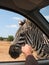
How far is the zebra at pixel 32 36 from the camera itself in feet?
6.61

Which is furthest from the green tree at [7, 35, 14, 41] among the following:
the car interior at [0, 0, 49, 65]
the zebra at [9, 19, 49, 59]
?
the car interior at [0, 0, 49, 65]

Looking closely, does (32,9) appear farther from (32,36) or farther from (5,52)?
(5,52)

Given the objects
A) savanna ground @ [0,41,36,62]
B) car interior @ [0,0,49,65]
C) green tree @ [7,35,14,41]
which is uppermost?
car interior @ [0,0,49,65]

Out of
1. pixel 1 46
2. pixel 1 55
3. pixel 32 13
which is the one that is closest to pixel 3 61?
pixel 1 55

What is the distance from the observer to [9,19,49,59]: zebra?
6.61ft

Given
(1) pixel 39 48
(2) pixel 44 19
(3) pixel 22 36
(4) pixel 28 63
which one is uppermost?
(2) pixel 44 19

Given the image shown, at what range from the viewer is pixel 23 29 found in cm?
205

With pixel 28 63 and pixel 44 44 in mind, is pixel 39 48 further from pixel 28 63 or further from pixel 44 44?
pixel 28 63

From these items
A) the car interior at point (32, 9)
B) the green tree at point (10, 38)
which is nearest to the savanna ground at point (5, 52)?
the green tree at point (10, 38)

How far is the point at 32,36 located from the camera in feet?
7.00

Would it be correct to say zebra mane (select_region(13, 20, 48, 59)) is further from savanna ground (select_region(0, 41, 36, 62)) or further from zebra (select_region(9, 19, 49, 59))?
savanna ground (select_region(0, 41, 36, 62))

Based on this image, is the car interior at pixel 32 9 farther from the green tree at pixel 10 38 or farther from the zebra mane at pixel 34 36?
the green tree at pixel 10 38

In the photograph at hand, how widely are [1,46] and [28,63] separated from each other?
1204 mm

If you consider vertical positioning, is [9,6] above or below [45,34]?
above
